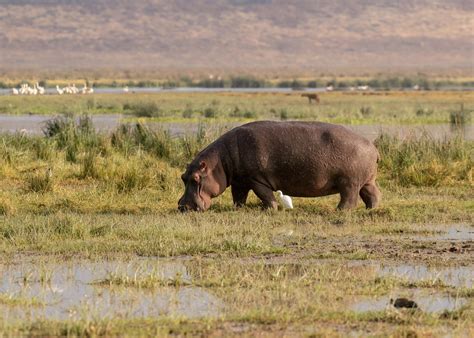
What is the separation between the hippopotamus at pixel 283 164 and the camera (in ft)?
44.6

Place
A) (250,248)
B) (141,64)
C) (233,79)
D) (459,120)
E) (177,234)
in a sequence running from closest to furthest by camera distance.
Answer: (250,248) < (177,234) < (459,120) < (233,79) < (141,64)

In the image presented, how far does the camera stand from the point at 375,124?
112 ft

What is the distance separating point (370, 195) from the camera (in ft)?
46.0

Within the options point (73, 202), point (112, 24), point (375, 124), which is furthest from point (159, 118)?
point (112, 24)

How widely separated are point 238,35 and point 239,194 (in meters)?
110

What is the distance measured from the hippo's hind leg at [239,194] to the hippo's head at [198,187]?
1.49ft

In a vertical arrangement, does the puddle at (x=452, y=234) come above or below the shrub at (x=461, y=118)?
above

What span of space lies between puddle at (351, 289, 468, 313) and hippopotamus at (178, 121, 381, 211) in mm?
4757

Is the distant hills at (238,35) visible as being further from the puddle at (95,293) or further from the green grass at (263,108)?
the puddle at (95,293)

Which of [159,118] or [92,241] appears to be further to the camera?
[159,118]

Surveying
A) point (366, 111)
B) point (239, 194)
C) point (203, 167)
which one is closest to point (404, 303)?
point (203, 167)

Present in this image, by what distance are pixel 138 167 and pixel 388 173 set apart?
12.7 feet

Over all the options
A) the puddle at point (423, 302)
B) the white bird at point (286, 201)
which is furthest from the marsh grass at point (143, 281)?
the white bird at point (286, 201)

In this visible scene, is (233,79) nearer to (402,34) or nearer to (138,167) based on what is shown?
(402,34)
